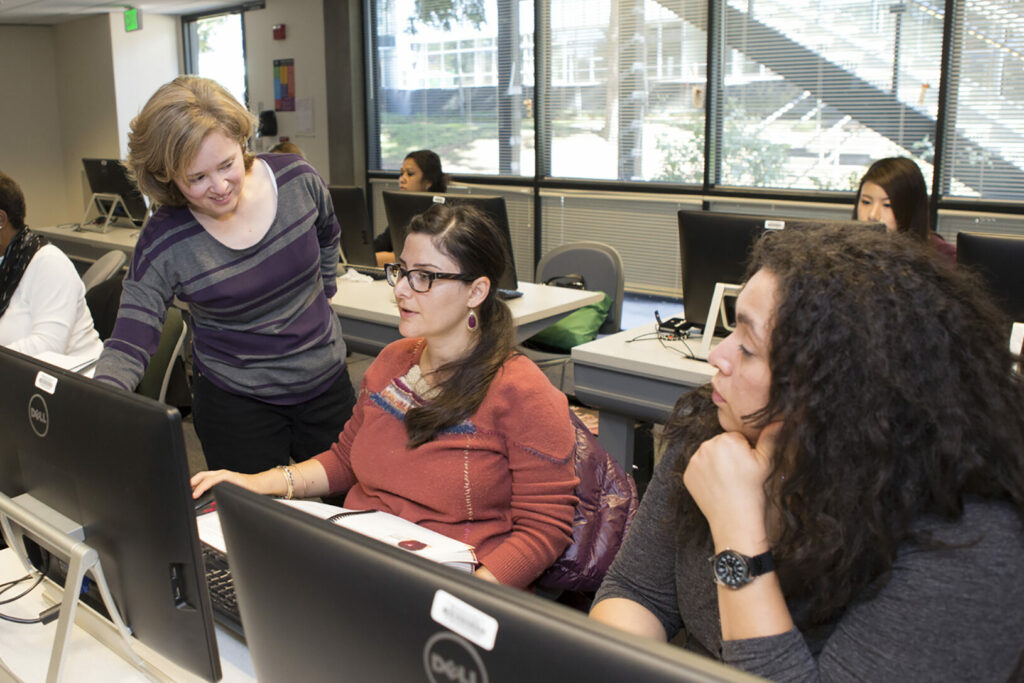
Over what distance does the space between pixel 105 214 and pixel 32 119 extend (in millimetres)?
4598

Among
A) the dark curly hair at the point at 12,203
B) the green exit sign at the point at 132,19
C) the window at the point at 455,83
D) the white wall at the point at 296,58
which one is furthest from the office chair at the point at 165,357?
the green exit sign at the point at 132,19

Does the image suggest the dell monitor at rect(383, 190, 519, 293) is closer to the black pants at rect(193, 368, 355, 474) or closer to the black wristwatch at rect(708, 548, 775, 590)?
the black pants at rect(193, 368, 355, 474)

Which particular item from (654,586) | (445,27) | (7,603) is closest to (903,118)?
(445,27)

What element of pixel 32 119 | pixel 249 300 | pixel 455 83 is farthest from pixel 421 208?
pixel 32 119

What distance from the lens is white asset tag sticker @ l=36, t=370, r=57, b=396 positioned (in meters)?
0.98

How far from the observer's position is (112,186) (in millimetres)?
5496

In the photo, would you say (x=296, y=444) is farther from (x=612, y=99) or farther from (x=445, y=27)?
(x=445, y=27)

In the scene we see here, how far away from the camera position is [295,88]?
287 inches

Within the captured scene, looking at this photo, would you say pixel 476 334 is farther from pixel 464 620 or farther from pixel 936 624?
pixel 464 620

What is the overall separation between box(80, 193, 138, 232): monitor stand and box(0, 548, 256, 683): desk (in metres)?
4.88

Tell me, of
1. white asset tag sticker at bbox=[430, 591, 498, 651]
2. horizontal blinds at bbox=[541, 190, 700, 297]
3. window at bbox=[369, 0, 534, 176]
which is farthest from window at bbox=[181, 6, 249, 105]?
white asset tag sticker at bbox=[430, 591, 498, 651]

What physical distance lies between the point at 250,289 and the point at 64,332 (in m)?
0.84

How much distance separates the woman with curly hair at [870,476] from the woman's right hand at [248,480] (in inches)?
34.0

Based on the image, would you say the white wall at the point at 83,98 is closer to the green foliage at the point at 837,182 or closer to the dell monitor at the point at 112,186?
the dell monitor at the point at 112,186
